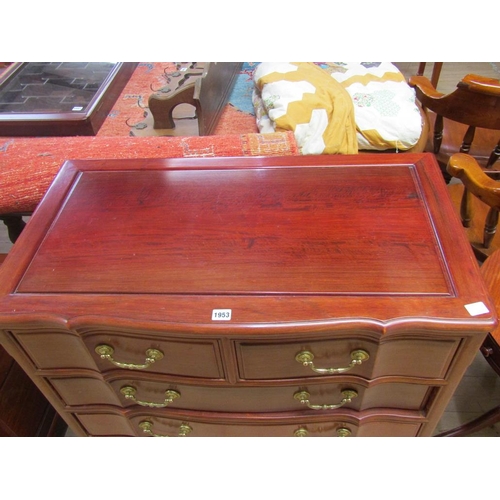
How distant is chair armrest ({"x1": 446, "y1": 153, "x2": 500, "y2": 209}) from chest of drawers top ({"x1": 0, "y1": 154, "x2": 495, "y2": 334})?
18 cm

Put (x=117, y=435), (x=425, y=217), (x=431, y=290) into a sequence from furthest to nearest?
1. (x=117, y=435)
2. (x=425, y=217)
3. (x=431, y=290)

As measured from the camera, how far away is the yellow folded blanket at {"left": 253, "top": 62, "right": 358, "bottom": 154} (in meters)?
1.32

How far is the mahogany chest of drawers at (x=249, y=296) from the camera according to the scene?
662mm

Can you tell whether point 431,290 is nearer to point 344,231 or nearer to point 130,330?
point 344,231

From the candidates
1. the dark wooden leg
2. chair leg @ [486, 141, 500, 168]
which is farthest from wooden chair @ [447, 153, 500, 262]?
the dark wooden leg

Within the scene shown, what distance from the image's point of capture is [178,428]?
0.97m

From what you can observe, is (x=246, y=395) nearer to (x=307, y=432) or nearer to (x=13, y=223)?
(x=307, y=432)

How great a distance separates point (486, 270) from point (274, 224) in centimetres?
65

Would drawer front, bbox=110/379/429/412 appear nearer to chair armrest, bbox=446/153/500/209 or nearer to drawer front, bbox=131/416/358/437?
drawer front, bbox=131/416/358/437

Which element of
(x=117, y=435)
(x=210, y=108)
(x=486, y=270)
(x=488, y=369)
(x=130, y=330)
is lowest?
(x=488, y=369)

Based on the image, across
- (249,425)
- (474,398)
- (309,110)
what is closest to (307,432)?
(249,425)

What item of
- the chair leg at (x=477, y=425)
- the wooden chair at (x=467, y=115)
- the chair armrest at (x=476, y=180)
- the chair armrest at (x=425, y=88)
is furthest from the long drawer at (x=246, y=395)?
the chair armrest at (x=425, y=88)

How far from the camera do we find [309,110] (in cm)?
136
